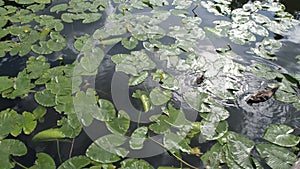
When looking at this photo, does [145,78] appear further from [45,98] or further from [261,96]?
[261,96]

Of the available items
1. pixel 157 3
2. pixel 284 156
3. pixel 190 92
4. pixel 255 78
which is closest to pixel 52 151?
pixel 190 92

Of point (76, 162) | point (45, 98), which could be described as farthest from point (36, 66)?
point (76, 162)

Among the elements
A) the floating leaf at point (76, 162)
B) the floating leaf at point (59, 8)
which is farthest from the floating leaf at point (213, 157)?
the floating leaf at point (59, 8)

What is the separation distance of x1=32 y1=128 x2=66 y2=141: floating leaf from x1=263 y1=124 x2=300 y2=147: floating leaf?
108 centimetres

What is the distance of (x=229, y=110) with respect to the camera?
158 centimetres

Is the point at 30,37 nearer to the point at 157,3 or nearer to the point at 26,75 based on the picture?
the point at 26,75

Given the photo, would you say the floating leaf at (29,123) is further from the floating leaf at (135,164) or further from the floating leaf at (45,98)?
the floating leaf at (135,164)

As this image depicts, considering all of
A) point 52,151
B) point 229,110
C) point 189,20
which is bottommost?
point 52,151

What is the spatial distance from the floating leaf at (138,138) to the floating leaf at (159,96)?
0.21 metres

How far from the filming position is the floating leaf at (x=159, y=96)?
62.1 inches

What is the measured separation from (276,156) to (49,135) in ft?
3.79

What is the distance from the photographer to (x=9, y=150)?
131 centimetres

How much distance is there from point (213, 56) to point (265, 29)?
0.62m

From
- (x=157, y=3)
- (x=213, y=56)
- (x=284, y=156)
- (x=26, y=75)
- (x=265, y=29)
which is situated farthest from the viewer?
(x=157, y=3)
